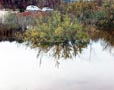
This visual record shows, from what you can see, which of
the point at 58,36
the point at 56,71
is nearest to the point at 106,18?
the point at 58,36

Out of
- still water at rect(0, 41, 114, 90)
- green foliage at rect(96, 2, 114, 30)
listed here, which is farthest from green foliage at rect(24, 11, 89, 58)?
green foliage at rect(96, 2, 114, 30)

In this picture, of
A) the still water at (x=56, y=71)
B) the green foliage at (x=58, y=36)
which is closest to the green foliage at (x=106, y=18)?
the green foliage at (x=58, y=36)

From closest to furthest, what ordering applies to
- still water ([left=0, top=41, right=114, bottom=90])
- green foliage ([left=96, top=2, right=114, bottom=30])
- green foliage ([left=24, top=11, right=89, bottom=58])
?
1. still water ([left=0, top=41, right=114, bottom=90])
2. green foliage ([left=24, top=11, right=89, bottom=58])
3. green foliage ([left=96, top=2, right=114, bottom=30])

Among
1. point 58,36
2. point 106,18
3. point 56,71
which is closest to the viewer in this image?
point 56,71

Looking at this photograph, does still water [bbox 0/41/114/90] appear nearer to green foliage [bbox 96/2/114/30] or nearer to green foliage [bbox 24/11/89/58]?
green foliage [bbox 24/11/89/58]

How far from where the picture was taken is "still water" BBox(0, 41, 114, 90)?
7.45 m

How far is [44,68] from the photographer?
892 centimetres

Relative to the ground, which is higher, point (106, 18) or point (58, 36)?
point (58, 36)

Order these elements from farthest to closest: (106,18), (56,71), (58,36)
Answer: (106,18) → (58,36) → (56,71)

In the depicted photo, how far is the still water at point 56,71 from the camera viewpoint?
7449 mm

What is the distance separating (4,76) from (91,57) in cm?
283

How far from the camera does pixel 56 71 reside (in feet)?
28.3

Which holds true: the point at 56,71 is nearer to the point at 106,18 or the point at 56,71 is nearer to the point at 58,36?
the point at 58,36

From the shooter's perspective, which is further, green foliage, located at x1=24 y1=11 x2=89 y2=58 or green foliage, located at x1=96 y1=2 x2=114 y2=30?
green foliage, located at x1=96 y1=2 x2=114 y2=30
